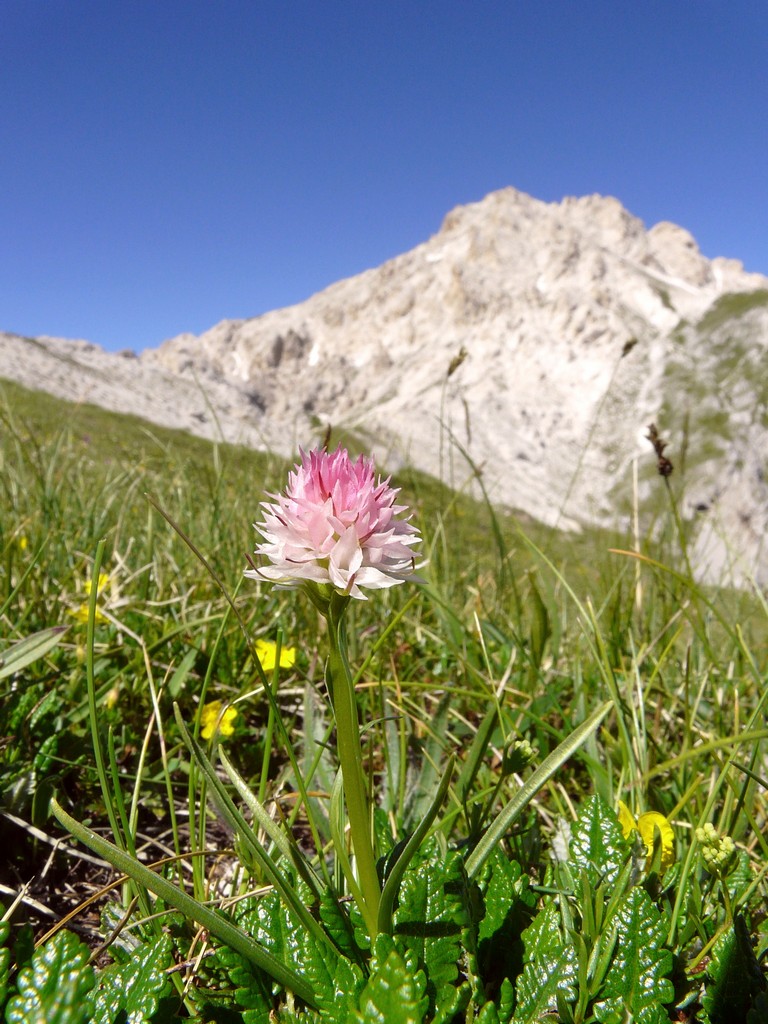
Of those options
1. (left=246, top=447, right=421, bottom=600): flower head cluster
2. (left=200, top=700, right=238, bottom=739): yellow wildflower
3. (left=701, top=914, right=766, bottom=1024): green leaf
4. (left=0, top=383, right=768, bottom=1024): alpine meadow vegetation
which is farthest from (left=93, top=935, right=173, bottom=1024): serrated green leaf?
(left=701, top=914, right=766, bottom=1024): green leaf

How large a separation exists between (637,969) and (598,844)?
28cm

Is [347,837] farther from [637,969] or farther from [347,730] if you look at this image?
[347,730]

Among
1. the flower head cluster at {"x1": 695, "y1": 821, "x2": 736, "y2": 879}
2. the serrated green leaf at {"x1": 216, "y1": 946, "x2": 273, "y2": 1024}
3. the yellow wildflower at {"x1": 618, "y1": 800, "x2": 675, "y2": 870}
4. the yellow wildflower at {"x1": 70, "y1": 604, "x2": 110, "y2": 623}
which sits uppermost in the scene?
the flower head cluster at {"x1": 695, "y1": 821, "x2": 736, "y2": 879}

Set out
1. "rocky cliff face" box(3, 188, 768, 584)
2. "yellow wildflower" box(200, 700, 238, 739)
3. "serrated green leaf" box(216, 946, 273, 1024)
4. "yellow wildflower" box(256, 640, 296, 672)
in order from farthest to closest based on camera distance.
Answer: "rocky cliff face" box(3, 188, 768, 584)
"yellow wildflower" box(256, 640, 296, 672)
"yellow wildflower" box(200, 700, 238, 739)
"serrated green leaf" box(216, 946, 273, 1024)

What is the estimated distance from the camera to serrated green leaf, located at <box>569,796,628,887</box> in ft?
4.71

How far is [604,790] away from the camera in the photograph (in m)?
1.87

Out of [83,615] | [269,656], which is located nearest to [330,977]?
[269,656]

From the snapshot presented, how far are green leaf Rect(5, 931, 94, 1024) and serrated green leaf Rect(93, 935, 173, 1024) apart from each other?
0.04 metres

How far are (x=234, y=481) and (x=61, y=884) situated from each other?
3.56 m

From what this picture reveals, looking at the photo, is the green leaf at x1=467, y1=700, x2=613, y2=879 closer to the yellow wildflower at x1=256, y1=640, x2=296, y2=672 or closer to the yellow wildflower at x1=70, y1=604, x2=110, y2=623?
the yellow wildflower at x1=256, y1=640, x2=296, y2=672

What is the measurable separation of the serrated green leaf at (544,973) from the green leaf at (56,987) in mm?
765

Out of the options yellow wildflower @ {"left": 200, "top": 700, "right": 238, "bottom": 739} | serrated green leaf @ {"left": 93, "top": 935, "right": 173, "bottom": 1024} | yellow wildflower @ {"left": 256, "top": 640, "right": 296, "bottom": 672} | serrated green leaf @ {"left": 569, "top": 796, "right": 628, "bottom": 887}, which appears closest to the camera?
serrated green leaf @ {"left": 93, "top": 935, "right": 173, "bottom": 1024}

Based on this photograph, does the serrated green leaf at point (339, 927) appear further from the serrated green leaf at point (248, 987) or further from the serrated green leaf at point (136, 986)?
the serrated green leaf at point (136, 986)

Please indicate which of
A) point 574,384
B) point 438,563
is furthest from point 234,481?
point 574,384
